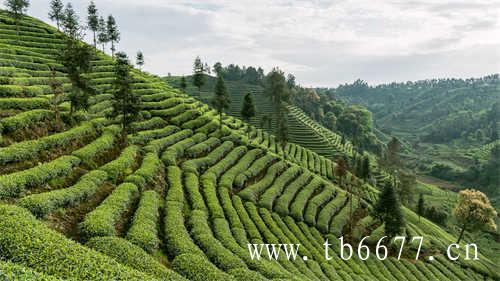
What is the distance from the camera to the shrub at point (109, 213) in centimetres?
1695

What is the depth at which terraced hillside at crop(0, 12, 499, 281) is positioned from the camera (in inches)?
556

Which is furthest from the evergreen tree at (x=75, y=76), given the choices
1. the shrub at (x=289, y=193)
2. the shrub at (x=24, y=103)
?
the shrub at (x=289, y=193)

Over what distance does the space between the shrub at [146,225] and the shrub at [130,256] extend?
1.54 metres

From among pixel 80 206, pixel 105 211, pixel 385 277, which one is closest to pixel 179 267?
pixel 105 211

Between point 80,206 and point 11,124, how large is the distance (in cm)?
1117

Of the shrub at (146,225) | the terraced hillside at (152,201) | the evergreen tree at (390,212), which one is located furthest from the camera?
the evergreen tree at (390,212)

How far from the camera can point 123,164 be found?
27.3 m

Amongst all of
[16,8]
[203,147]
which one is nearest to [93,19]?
[16,8]

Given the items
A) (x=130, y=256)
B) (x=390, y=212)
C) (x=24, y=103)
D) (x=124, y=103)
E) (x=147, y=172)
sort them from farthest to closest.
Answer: (x=390, y=212), (x=124, y=103), (x=24, y=103), (x=147, y=172), (x=130, y=256)

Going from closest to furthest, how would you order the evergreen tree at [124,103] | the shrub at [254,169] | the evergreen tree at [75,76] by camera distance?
the evergreen tree at [75,76] < the evergreen tree at [124,103] < the shrub at [254,169]

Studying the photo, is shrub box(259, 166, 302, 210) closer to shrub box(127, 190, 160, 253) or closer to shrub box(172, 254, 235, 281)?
shrub box(127, 190, 160, 253)

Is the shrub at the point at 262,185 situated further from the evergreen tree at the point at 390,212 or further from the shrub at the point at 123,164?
the evergreen tree at the point at 390,212

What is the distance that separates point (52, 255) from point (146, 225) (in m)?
8.19

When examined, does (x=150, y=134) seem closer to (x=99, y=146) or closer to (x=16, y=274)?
(x=99, y=146)
